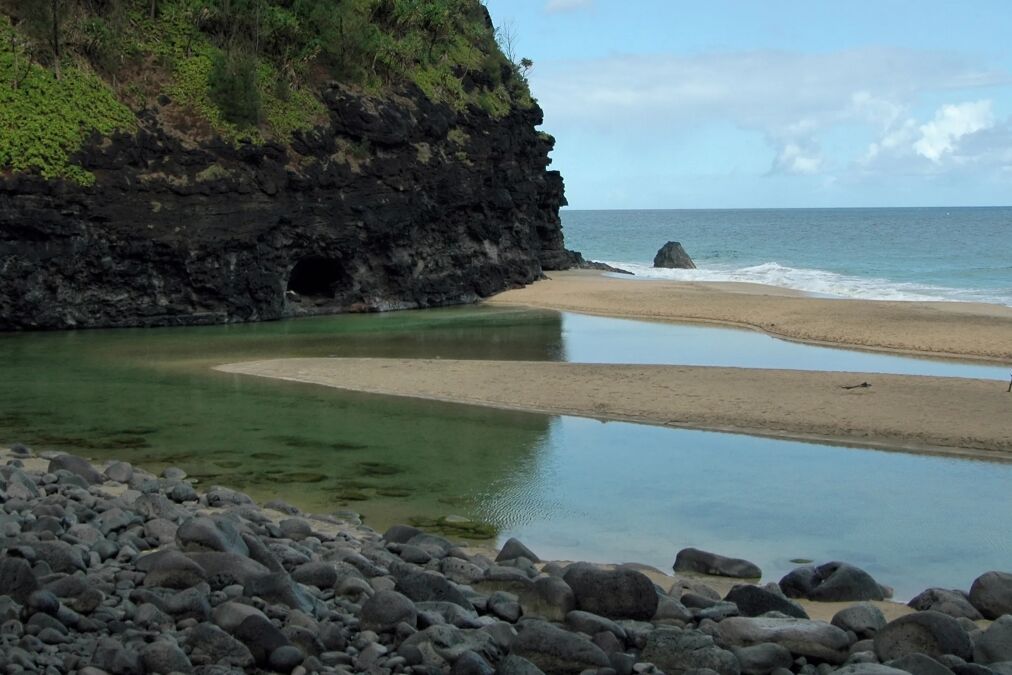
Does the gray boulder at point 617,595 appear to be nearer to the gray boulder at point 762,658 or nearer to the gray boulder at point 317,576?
the gray boulder at point 762,658

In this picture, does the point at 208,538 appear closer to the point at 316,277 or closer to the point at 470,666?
the point at 470,666

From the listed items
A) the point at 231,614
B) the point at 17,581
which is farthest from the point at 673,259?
the point at 17,581

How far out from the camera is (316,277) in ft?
126

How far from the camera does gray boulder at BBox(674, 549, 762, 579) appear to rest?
10.0m

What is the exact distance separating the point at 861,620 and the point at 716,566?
89.8 inches

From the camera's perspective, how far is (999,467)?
15023mm

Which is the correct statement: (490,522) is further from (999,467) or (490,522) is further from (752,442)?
(999,467)

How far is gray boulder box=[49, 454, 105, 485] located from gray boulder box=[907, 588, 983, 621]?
8.47 metres

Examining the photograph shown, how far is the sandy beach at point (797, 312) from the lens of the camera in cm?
2845

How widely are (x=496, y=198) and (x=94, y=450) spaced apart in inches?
1128

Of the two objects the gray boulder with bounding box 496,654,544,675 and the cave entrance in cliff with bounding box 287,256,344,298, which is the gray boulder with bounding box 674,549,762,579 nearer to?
the gray boulder with bounding box 496,654,544,675

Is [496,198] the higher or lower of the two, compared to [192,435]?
higher

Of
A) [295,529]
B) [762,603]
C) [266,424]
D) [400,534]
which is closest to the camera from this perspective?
[762,603]

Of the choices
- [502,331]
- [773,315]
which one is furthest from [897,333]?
[502,331]
